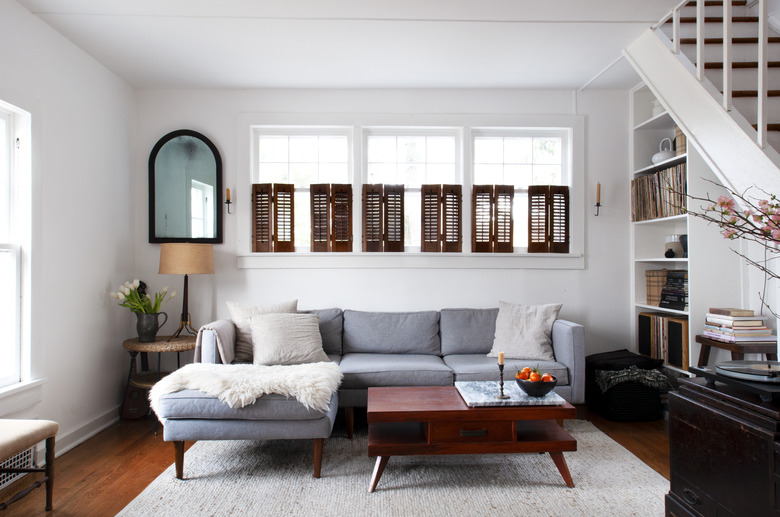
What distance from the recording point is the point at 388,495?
2.41 metres

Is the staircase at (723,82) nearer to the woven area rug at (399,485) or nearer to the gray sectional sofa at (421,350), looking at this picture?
the gray sectional sofa at (421,350)

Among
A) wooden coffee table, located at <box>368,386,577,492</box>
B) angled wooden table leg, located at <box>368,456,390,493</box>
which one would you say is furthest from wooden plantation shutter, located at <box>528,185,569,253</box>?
angled wooden table leg, located at <box>368,456,390,493</box>

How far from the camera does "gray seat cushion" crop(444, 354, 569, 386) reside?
10.8 ft

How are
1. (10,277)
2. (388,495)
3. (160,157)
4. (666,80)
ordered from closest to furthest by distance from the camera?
(388,495)
(10,277)
(666,80)
(160,157)

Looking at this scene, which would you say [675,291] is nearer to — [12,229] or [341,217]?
[341,217]

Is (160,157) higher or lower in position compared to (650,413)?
higher

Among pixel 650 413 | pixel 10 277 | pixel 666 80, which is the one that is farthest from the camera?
pixel 650 413

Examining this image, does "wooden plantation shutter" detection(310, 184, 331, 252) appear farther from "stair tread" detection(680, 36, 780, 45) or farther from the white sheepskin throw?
"stair tread" detection(680, 36, 780, 45)

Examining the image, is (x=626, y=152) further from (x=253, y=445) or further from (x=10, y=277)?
(x=10, y=277)

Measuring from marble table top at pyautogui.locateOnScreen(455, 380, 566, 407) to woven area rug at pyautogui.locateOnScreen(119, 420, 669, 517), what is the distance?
43 centimetres

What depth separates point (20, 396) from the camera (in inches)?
104

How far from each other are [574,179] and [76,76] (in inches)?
157

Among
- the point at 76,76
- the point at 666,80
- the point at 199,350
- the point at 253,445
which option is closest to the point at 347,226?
the point at 199,350

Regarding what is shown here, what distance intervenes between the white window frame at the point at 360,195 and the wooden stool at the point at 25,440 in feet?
6.90
